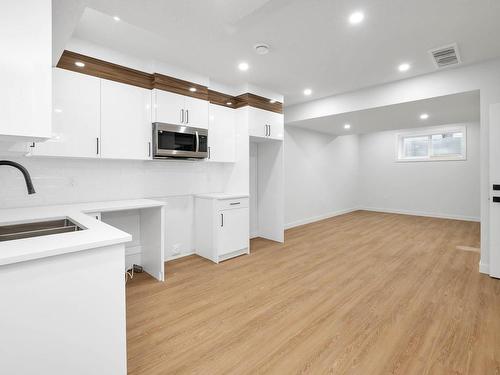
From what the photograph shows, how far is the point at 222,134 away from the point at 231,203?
1101mm

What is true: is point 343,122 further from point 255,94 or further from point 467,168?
point 467,168

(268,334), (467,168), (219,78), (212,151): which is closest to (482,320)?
(268,334)

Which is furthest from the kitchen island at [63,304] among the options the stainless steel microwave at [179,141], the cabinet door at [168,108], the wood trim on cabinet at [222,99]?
the wood trim on cabinet at [222,99]

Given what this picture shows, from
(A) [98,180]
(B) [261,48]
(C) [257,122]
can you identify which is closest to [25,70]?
(A) [98,180]

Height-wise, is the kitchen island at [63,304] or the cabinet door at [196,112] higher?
the cabinet door at [196,112]

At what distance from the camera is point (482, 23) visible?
98.3 inches

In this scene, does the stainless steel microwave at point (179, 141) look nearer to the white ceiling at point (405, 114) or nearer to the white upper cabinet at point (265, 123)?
the white upper cabinet at point (265, 123)

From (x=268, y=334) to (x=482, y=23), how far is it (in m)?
3.46

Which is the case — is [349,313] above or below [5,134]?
below

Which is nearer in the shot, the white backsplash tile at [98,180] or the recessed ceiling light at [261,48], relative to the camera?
the white backsplash tile at [98,180]

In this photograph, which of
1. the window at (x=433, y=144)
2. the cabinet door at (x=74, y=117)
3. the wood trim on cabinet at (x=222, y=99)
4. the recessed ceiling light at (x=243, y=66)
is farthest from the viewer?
the window at (x=433, y=144)

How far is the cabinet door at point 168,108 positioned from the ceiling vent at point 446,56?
10.2 ft

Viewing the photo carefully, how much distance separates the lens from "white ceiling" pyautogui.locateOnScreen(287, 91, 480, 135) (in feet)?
12.9

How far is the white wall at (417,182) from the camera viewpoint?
6.43 metres
